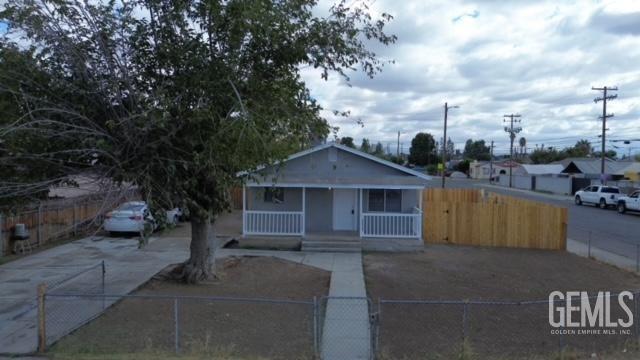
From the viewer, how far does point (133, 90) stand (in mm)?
11094

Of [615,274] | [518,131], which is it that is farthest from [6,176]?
[518,131]

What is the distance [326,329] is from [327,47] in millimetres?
6154

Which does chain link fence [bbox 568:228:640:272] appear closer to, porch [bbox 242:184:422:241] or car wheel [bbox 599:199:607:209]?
porch [bbox 242:184:422:241]

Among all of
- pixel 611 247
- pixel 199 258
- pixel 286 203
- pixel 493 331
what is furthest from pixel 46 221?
pixel 611 247

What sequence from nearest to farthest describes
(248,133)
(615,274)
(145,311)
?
(248,133)
(145,311)
(615,274)

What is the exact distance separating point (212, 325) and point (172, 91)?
4.67 meters

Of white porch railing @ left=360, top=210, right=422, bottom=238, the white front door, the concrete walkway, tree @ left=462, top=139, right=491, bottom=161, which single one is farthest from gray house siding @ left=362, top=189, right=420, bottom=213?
tree @ left=462, top=139, right=491, bottom=161

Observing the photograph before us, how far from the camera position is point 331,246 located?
2061 cm

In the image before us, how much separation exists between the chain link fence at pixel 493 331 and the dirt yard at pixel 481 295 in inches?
0.7

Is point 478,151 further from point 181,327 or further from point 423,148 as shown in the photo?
point 181,327

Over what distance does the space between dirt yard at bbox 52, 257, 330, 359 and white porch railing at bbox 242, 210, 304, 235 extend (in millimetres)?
7778

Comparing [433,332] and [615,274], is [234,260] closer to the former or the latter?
[433,332]

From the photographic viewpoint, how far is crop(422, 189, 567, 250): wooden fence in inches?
867
